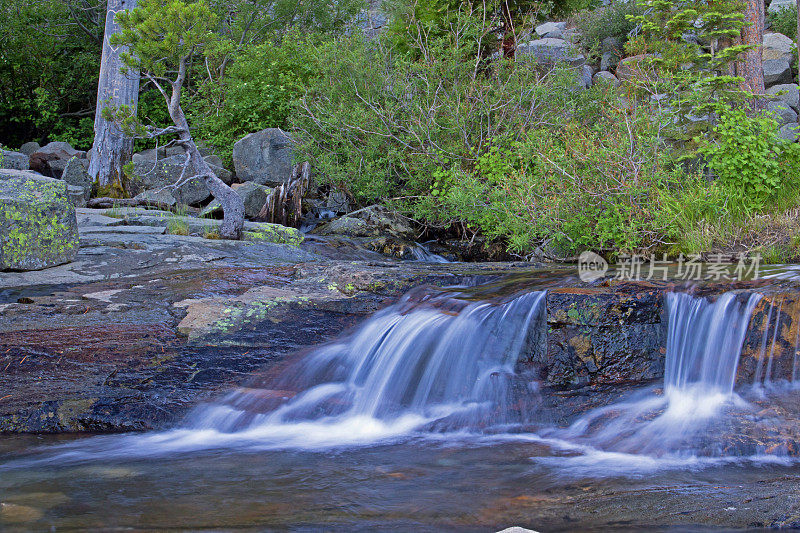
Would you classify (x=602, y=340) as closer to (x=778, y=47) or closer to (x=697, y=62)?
(x=697, y=62)

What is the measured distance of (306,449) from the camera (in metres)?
4.97

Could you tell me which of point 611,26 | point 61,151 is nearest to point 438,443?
point 61,151

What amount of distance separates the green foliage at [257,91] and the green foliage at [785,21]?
16695 mm

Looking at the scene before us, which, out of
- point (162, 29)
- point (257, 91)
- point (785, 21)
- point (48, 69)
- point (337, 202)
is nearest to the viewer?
point (162, 29)

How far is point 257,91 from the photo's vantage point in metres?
18.0

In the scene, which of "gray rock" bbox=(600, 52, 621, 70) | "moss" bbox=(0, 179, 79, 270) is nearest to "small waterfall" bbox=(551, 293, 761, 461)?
"moss" bbox=(0, 179, 79, 270)

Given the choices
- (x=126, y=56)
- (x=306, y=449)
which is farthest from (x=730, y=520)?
(x=126, y=56)

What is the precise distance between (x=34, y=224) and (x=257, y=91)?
36.2 feet

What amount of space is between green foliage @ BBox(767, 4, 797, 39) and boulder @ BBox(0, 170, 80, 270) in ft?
78.0

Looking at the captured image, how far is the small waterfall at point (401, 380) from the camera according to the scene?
17.9 ft

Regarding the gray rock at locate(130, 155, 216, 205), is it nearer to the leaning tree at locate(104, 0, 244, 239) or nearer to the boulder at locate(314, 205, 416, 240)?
the boulder at locate(314, 205, 416, 240)

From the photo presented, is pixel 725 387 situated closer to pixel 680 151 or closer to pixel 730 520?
pixel 730 520

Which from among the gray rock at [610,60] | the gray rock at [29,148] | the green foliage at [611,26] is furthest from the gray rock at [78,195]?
the gray rock at [610,60]

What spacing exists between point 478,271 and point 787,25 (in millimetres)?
20825
